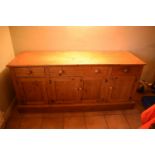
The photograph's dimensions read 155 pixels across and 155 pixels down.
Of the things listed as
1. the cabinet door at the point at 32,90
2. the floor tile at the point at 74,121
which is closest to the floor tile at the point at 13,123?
the cabinet door at the point at 32,90

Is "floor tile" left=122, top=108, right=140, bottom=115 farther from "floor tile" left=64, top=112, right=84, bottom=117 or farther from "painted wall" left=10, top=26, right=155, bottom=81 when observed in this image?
"painted wall" left=10, top=26, right=155, bottom=81

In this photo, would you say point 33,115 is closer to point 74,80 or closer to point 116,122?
point 74,80

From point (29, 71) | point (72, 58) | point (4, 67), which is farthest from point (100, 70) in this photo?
point (4, 67)

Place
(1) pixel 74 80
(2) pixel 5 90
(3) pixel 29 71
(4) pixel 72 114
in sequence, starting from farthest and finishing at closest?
(4) pixel 72 114
(2) pixel 5 90
(1) pixel 74 80
(3) pixel 29 71

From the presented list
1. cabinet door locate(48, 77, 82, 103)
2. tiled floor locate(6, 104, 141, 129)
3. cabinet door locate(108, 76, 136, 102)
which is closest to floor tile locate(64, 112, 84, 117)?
tiled floor locate(6, 104, 141, 129)

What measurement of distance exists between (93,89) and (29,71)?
2.80 feet

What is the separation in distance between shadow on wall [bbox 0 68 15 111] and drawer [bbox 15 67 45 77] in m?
0.27

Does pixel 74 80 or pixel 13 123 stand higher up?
pixel 74 80

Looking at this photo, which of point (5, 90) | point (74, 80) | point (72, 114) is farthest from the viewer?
point (72, 114)

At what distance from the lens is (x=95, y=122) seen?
1.71 m
